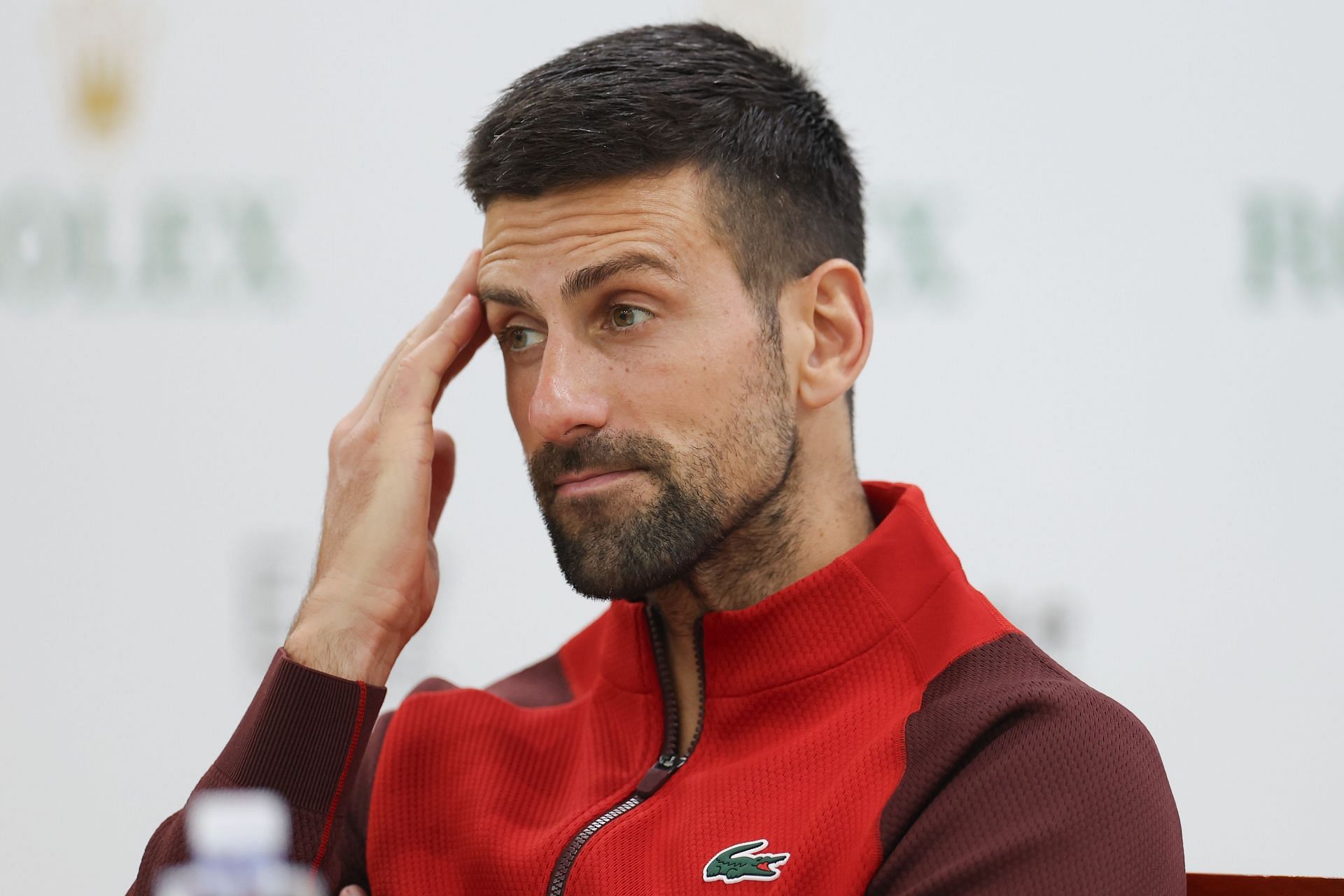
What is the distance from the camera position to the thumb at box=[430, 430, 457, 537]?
5.29ft

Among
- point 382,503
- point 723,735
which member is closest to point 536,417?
point 382,503

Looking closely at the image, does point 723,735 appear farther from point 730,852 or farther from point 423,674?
point 423,674

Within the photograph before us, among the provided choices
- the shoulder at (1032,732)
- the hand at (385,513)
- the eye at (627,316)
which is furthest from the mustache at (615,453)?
the shoulder at (1032,732)

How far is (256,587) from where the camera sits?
79.4 inches

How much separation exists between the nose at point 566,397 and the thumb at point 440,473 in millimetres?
327

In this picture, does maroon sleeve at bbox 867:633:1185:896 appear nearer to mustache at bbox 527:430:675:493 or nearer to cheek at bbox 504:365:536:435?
mustache at bbox 527:430:675:493

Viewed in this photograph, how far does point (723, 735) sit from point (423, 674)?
2.71ft

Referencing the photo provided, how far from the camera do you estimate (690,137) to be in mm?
1355

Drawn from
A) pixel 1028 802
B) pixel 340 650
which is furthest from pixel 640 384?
pixel 1028 802

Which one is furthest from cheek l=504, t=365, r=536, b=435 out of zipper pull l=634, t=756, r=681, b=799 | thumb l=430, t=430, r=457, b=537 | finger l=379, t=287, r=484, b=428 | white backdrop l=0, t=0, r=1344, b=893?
white backdrop l=0, t=0, r=1344, b=893

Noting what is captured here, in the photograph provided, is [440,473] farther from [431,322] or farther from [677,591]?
[677,591]

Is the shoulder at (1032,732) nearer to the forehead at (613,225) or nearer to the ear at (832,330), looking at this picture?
the ear at (832,330)

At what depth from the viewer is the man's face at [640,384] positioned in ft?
4.26

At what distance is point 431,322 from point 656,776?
1.83ft
